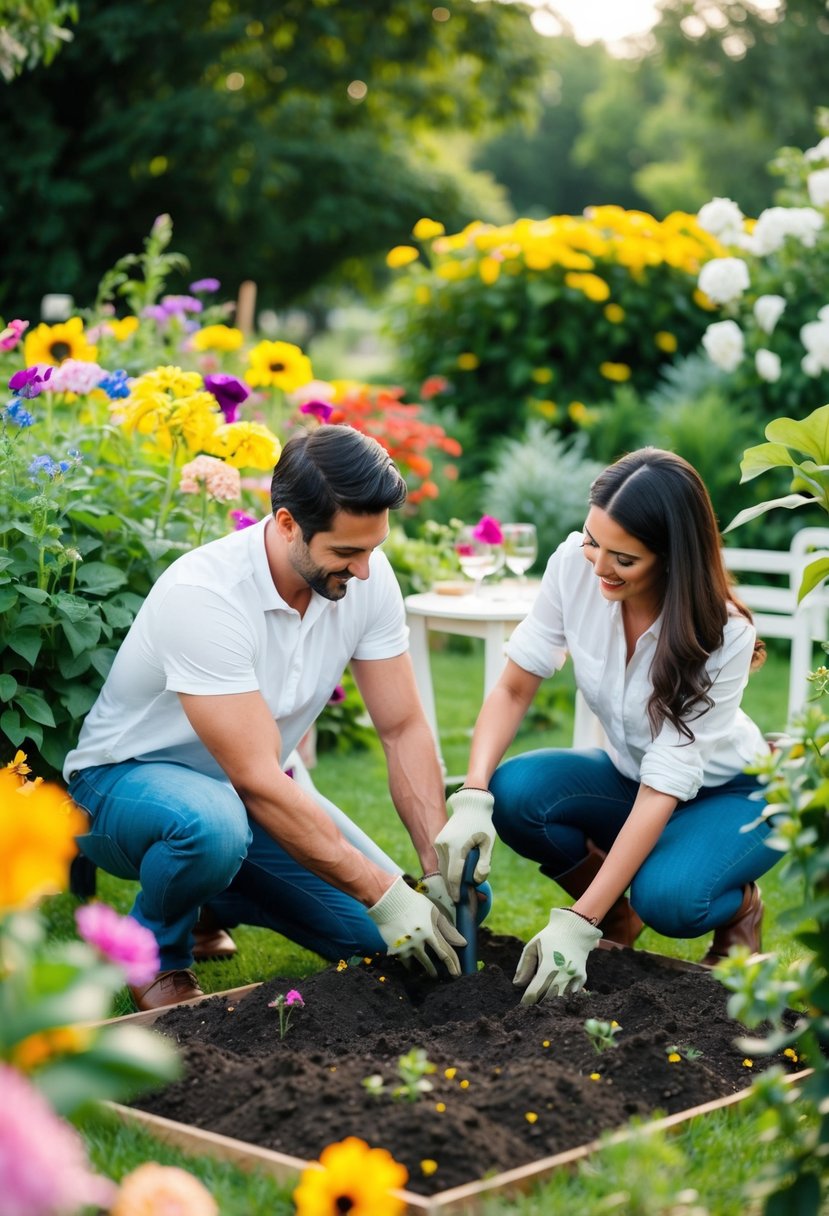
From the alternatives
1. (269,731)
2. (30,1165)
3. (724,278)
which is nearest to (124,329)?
(724,278)

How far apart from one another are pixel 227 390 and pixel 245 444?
231mm

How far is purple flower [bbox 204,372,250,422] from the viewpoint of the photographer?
11.1ft

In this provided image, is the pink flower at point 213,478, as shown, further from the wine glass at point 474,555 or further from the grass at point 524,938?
the wine glass at point 474,555

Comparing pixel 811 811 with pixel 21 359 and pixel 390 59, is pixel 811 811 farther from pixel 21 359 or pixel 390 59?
pixel 390 59

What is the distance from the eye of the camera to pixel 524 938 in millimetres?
3160

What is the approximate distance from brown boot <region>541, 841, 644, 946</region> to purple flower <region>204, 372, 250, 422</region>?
136 centimetres

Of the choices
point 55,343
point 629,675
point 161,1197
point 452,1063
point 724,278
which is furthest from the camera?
point 724,278

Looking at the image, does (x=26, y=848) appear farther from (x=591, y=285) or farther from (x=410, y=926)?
(x=591, y=285)

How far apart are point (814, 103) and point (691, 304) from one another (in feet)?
40.8

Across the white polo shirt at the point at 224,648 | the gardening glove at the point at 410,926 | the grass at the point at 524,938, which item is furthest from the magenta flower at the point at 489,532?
the gardening glove at the point at 410,926

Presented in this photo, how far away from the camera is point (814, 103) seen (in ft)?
61.9

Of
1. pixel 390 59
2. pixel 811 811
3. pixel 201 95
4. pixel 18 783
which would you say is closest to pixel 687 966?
pixel 811 811

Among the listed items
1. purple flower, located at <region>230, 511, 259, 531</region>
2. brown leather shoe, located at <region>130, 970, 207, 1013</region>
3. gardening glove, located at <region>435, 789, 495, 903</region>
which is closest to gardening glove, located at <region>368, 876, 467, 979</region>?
gardening glove, located at <region>435, 789, 495, 903</region>

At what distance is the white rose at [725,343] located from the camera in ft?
20.7
